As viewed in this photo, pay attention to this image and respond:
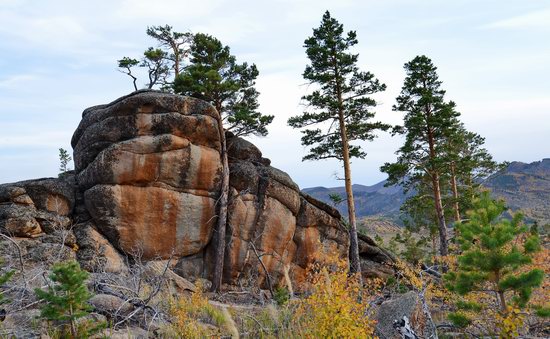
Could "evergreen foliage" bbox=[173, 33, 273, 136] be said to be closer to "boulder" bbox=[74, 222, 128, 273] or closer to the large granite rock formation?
the large granite rock formation

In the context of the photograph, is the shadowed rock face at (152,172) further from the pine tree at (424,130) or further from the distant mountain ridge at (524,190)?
the distant mountain ridge at (524,190)

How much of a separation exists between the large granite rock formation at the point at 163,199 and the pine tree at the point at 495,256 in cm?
A: 1221

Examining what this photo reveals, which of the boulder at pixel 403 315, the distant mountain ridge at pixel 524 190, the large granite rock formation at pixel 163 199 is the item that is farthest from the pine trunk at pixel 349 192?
the distant mountain ridge at pixel 524 190

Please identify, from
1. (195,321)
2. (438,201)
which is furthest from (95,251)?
(438,201)

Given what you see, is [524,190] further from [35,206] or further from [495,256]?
[35,206]

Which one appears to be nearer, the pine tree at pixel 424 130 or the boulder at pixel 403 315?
the boulder at pixel 403 315

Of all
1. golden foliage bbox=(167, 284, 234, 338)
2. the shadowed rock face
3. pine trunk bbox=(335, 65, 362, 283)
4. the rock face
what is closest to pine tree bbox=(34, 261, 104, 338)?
golden foliage bbox=(167, 284, 234, 338)

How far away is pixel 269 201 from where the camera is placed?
23703mm

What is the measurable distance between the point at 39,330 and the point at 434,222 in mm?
35712

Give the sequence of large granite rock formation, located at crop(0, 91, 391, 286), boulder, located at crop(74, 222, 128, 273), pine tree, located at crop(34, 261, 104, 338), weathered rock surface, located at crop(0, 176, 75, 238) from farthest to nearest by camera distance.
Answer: large granite rock formation, located at crop(0, 91, 391, 286) < boulder, located at crop(74, 222, 128, 273) < weathered rock surface, located at crop(0, 176, 75, 238) < pine tree, located at crop(34, 261, 104, 338)

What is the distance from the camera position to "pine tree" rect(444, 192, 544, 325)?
9.21m

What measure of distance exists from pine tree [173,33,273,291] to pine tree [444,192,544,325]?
46.9ft

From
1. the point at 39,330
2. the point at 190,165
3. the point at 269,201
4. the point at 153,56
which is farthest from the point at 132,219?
the point at 39,330

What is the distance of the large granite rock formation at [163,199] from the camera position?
66.1 feet
